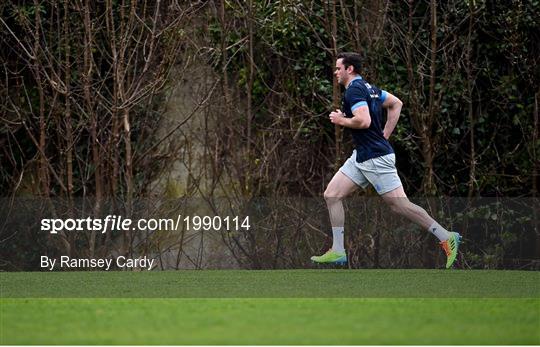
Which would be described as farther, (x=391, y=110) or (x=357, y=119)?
(x=391, y=110)

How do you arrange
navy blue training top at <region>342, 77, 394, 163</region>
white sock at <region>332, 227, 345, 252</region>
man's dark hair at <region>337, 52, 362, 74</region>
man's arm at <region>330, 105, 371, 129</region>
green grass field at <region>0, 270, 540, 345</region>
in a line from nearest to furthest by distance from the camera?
green grass field at <region>0, 270, 540, 345</region> → man's arm at <region>330, 105, 371, 129</region> → navy blue training top at <region>342, 77, 394, 163</region> → man's dark hair at <region>337, 52, 362, 74</region> → white sock at <region>332, 227, 345, 252</region>

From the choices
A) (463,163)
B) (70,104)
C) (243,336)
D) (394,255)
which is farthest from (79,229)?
(243,336)

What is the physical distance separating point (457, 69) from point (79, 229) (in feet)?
14.3

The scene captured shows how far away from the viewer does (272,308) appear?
7.62m

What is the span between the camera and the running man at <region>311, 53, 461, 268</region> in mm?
10125

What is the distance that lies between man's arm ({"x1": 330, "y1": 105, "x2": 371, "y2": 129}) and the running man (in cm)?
1

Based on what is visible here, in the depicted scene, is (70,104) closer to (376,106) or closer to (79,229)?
(79,229)

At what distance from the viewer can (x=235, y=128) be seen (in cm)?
1334

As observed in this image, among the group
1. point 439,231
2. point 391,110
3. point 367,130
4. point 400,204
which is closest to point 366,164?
point 367,130

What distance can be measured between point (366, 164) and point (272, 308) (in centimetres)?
288

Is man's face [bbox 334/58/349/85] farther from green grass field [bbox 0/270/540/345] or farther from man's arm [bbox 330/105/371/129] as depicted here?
green grass field [bbox 0/270/540/345]

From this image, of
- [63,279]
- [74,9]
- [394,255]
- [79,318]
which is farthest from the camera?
[74,9]

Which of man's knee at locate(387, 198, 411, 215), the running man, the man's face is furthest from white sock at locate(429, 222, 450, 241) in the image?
the man's face

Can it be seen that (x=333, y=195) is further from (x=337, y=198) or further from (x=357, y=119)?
(x=357, y=119)
